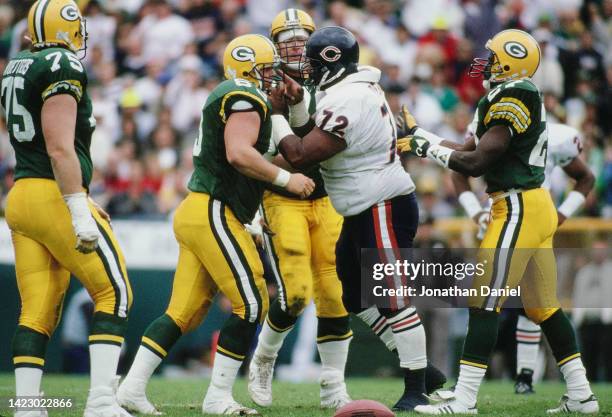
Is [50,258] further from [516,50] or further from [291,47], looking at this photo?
[516,50]

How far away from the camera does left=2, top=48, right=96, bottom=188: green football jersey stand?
5629mm

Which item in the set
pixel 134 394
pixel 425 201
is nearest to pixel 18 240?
pixel 134 394

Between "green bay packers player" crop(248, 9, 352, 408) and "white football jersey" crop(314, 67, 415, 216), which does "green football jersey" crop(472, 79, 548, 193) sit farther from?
"green bay packers player" crop(248, 9, 352, 408)

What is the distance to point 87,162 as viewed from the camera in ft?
19.6

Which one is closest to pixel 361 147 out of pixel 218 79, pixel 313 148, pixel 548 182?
pixel 313 148

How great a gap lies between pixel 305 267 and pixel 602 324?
541 centimetres

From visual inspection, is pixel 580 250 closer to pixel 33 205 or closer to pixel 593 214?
pixel 593 214

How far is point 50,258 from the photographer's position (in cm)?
591

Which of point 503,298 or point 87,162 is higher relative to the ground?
point 87,162

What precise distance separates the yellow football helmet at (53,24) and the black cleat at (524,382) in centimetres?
455

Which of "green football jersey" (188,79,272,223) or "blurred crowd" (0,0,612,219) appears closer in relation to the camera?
"green football jersey" (188,79,272,223)

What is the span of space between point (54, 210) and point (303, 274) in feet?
6.20

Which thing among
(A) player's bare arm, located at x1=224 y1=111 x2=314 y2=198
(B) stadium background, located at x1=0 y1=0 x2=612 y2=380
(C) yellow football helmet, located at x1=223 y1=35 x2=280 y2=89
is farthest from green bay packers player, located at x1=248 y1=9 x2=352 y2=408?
(B) stadium background, located at x1=0 y1=0 x2=612 y2=380

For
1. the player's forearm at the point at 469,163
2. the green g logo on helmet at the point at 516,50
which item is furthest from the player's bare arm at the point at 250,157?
the green g logo on helmet at the point at 516,50
